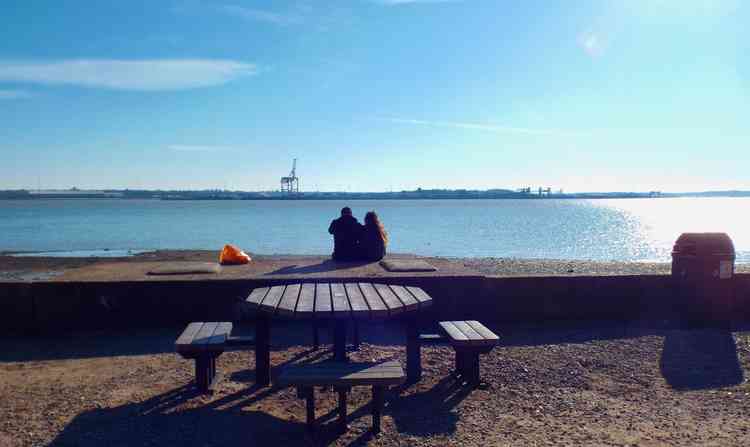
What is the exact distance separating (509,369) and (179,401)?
273 cm

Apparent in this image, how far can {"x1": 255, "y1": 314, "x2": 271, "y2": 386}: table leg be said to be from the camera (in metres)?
4.91

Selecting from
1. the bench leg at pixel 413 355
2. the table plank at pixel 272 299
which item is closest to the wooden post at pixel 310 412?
the table plank at pixel 272 299

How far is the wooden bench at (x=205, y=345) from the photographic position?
177 inches

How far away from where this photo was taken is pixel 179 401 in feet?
15.1

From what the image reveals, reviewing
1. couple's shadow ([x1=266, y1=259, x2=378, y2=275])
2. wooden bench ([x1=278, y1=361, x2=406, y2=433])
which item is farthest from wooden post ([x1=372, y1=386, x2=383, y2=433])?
couple's shadow ([x1=266, y1=259, x2=378, y2=275])

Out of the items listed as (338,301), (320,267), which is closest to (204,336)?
(338,301)

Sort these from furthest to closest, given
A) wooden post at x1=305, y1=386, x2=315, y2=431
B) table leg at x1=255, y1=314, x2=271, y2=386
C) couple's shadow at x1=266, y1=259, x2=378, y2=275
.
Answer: couple's shadow at x1=266, y1=259, x2=378, y2=275
table leg at x1=255, y1=314, x2=271, y2=386
wooden post at x1=305, y1=386, x2=315, y2=431

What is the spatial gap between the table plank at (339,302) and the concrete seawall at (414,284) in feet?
6.38

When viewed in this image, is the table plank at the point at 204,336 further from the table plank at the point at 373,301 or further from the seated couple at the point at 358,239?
the seated couple at the point at 358,239

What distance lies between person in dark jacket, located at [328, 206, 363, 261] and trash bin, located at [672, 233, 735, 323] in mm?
4610

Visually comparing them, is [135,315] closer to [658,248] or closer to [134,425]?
[134,425]

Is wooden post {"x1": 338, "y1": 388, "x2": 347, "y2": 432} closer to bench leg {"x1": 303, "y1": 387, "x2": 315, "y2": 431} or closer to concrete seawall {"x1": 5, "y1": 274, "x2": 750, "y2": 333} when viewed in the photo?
bench leg {"x1": 303, "y1": 387, "x2": 315, "y2": 431}

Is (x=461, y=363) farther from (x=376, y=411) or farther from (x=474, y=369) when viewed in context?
(x=376, y=411)

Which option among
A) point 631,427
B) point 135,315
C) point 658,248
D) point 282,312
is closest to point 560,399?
point 631,427
